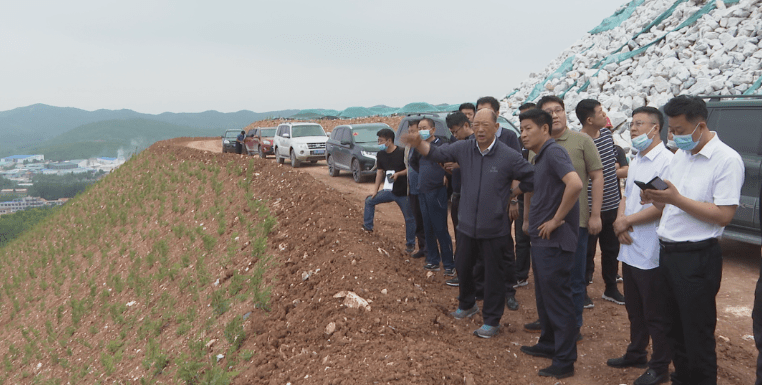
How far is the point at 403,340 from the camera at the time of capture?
473cm

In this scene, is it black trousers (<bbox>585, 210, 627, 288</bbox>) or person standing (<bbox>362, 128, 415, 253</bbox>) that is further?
person standing (<bbox>362, 128, 415, 253</bbox>)

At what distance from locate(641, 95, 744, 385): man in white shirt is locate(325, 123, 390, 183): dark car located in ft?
36.6

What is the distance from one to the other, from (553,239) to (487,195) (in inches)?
29.6

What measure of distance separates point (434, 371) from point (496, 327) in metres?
1.16

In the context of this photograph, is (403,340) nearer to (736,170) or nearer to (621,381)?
(621,381)

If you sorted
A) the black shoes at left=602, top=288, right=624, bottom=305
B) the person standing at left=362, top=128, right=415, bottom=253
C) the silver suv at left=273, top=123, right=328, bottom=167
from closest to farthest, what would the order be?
the black shoes at left=602, top=288, right=624, bottom=305 < the person standing at left=362, top=128, right=415, bottom=253 < the silver suv at left=273, top=123, right=328, bottom=167

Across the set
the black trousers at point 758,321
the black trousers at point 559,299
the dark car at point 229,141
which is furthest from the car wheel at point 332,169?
the dark car at point 229,141

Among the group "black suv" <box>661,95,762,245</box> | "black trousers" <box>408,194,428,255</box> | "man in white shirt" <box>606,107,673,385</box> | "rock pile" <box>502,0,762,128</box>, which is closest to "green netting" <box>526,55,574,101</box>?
"rock pile" <box>502,0,762,128</box>

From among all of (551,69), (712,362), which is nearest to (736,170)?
(712,362)

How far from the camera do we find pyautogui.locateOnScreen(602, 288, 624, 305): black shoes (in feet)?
19.7

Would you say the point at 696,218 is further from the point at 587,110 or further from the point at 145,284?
the point at 145,284

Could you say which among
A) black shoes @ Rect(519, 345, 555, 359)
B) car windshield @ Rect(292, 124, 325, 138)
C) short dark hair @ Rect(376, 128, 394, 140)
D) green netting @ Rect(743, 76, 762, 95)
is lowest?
black shoes @ Rect(519, 345, 555, 359)

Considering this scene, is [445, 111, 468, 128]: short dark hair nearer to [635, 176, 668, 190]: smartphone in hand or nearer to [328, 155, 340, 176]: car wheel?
[635, 176, 668, 190]: smartphone in hand

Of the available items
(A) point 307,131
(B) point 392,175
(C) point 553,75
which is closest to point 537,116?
(B) point 392,175
